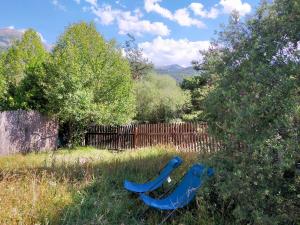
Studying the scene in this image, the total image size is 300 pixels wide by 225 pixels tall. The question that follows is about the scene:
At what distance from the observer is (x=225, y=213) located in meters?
4.81

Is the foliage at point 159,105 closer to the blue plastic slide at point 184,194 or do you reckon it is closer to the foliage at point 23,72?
the foliage at point 23,72

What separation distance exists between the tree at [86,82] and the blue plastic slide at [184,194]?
1211cm

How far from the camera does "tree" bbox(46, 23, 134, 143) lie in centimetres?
1700

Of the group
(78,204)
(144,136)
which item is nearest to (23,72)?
(144,136)

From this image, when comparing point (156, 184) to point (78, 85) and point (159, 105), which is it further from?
point (159, 105)

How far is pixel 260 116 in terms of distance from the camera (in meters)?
3.93

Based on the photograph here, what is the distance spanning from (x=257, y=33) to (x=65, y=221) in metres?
3.30

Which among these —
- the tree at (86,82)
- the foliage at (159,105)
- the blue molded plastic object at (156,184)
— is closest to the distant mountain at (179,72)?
the foliage at (159,105)

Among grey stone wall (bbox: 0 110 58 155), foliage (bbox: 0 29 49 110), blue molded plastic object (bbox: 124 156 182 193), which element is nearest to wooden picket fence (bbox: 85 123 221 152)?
grey stone wall (bbox: 0 110 58 155)

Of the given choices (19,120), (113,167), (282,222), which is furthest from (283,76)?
(19,120)

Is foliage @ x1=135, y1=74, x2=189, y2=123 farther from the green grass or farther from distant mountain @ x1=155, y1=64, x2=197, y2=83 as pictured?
the green grass

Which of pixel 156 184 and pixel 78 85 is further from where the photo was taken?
pixel 78 85

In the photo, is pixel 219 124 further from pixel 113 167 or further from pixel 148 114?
pixel 148 114

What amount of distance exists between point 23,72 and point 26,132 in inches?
245
